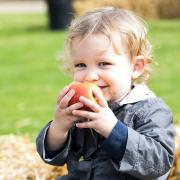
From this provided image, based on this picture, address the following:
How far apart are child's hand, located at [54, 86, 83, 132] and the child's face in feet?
0.60

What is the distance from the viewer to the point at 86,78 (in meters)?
3.76

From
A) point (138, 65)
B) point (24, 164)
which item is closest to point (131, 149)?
point (138, 65)

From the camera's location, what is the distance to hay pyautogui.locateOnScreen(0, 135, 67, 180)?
520 centimetres

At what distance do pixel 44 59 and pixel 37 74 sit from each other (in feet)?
5.58

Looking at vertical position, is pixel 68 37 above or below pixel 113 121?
above

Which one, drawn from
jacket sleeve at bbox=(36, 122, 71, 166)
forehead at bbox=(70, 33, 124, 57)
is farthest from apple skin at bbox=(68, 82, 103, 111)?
jacket sleeve at bbox=(36, 122, 71, 166)

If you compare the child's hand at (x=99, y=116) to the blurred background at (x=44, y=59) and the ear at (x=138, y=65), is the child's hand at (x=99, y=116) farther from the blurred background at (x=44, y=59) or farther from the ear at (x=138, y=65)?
the blurred background at (x=44, y=59)

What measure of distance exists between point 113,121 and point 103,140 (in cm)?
35

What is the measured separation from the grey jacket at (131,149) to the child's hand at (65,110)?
200 mm

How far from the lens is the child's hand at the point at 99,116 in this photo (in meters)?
3.53

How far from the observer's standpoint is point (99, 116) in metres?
3.54

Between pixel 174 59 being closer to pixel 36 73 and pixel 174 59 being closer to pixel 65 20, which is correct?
pixel 36 73

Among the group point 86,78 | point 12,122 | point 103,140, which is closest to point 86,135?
point 103,140

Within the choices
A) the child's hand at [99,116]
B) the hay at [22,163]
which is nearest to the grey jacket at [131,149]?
the child's hand at [99,116]
